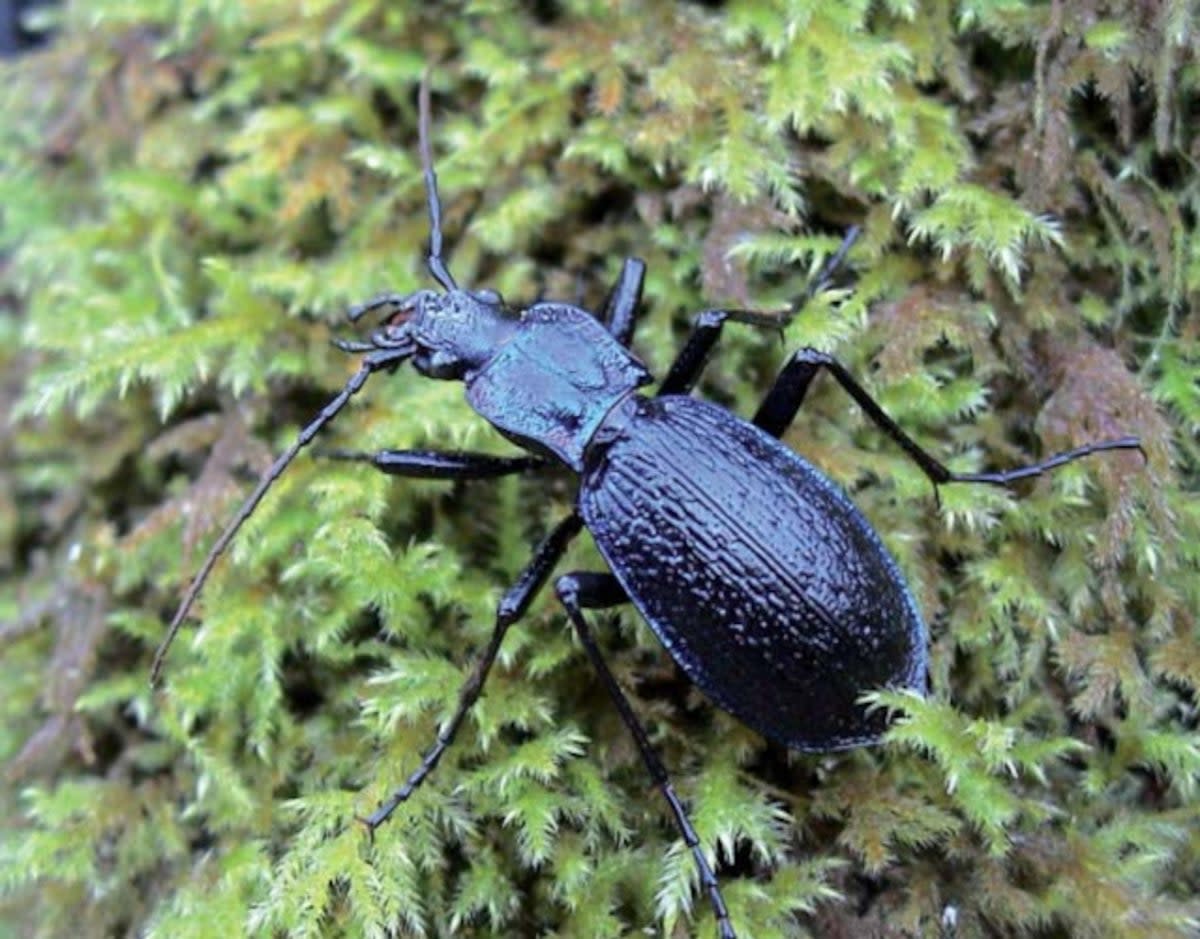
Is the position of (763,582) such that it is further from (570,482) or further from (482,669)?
(570,482)

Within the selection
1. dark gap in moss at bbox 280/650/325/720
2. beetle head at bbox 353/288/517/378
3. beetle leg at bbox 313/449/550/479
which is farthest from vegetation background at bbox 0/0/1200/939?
beetle head at bbox 353/288/517/378

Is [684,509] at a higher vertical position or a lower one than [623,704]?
higher

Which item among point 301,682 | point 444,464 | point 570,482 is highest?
point 444,464

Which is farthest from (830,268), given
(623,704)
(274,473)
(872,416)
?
(274,473)

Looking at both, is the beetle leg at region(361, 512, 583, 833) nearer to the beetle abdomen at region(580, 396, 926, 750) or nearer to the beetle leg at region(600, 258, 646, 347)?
the beetle abdomen at region(580, 396, 926, 750)

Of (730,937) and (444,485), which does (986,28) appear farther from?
(730,937)

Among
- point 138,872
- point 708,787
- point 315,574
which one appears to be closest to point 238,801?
point 138,872

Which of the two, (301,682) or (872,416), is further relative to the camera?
(301,682)
